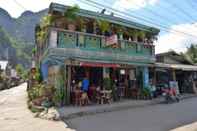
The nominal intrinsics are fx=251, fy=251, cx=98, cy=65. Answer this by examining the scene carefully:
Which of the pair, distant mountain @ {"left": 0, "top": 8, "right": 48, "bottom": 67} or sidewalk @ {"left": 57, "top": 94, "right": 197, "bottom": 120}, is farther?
distant mountain @ {"left": 0, "top": 8, "right": 48, "bottom": 67}

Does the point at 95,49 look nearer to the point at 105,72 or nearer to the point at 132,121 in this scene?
the point at 105,72

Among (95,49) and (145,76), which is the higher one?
(95,49)

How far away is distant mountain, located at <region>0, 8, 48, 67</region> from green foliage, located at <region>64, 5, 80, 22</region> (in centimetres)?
7280

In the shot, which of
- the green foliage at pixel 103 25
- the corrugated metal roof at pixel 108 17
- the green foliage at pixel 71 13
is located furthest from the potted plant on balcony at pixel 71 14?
the green foliage at pixel 103 25

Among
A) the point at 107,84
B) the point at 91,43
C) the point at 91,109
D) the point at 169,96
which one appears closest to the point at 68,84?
the point at 91,109

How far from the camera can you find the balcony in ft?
44.5

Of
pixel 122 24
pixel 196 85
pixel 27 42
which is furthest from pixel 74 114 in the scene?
pixel 27 42

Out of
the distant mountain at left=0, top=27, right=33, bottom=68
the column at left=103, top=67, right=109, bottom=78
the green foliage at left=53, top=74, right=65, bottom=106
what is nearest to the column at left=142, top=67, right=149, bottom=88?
the column at left=103, top=67, right=109, bottom=78

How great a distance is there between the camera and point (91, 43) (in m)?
15.1

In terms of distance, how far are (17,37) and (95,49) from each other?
112 meters

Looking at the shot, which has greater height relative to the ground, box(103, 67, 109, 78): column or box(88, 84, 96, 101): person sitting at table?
box(103, 67, 109, 78): column

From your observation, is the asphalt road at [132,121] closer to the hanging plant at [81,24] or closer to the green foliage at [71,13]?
the hanging plant at [81,24]

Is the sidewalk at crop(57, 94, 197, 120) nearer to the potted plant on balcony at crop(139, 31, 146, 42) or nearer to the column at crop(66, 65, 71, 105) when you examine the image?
the column at crop(66, 65, 71, 105)

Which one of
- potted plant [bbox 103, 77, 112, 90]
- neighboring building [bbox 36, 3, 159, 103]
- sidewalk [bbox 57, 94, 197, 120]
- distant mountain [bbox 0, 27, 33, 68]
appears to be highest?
distant mountain [bbox 0, 27, 33, 68]
